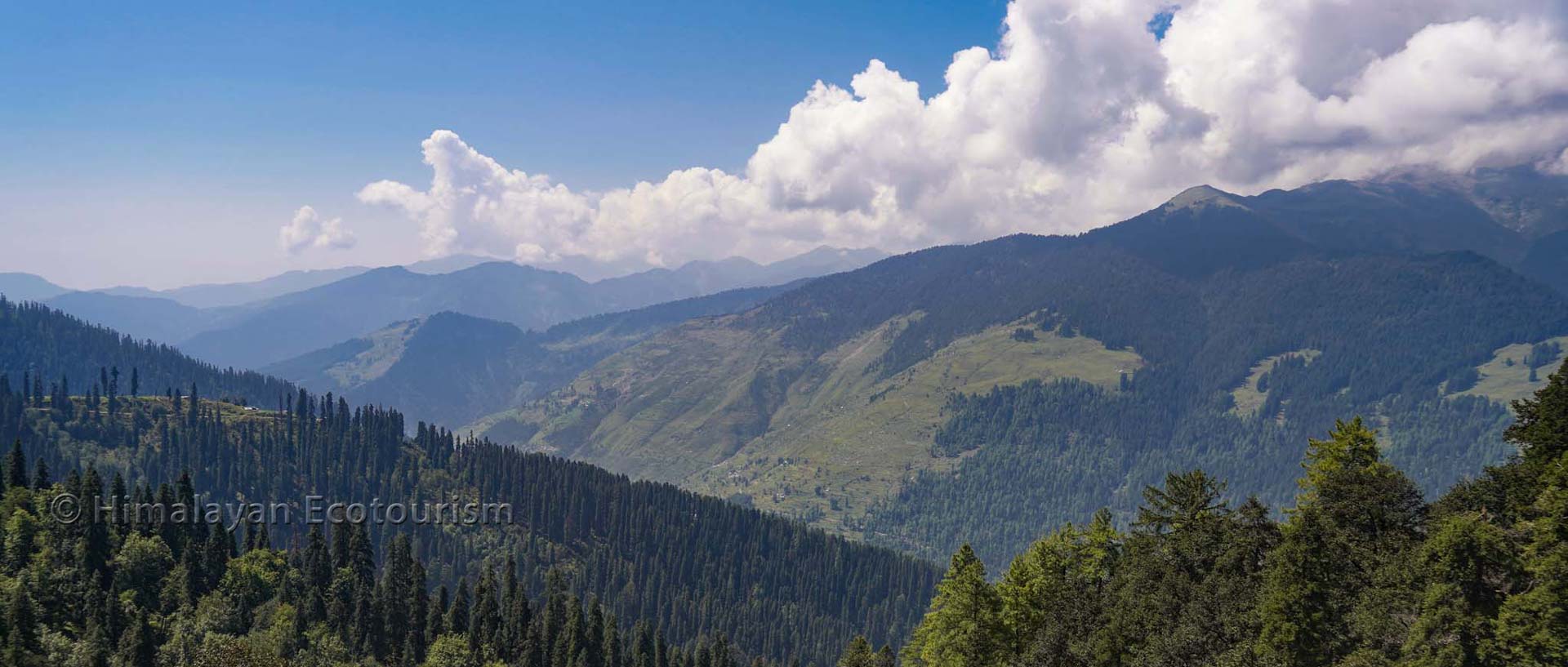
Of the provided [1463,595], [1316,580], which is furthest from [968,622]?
[1463,595]

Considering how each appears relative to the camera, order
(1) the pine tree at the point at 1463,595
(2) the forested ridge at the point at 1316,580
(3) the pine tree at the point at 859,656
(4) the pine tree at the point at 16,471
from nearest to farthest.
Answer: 1. (1) the pine tree at the point at 1463,595
2. (2) the forested ridge at the point at 1316,580
3. (3) the pine tree at the point at 859,656
4. (4) the pine tree at the point at 16,471

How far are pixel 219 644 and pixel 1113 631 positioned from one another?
3537 inches

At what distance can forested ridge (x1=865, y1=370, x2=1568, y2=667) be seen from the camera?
49844mm

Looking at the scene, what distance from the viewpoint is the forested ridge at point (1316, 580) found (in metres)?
49.8

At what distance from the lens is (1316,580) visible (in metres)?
57.4

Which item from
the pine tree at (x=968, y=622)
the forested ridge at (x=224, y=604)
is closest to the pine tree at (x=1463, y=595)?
the pine tree at (x=968, y=622)

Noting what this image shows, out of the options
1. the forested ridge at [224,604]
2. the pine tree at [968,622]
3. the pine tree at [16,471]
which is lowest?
the forested ridge at [224,604]

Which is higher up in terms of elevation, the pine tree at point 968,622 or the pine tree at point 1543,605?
the pine tree at point 1543,605

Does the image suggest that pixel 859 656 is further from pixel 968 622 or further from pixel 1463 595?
pixel 1463 595

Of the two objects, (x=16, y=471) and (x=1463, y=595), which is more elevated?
(x=1463, y=595)

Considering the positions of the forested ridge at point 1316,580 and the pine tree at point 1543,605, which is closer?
the pine tree at point 1543,605

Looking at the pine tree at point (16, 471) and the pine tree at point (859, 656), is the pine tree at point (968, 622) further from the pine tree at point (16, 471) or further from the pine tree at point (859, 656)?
the pine tree at point (16, 471)

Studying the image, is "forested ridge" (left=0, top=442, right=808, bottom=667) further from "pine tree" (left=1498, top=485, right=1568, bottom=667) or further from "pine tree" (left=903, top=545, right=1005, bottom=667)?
"pine tree" (left=1498, top=485, right=1568, bottom=667)

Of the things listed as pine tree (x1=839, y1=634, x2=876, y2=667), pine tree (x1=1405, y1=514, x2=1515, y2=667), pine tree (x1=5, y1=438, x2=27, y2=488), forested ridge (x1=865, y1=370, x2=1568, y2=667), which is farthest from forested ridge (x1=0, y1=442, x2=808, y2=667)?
pine tree (x1=1405, y1=514, x2=1515, y2=667)
